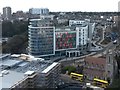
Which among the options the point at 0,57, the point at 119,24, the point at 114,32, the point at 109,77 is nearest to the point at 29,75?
the point at 0,57

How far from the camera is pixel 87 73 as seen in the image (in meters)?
4.54

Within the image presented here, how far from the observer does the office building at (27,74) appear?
10.5 feet

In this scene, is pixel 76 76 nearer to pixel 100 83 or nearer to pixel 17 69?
pixel 100 83

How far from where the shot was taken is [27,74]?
3441 mm

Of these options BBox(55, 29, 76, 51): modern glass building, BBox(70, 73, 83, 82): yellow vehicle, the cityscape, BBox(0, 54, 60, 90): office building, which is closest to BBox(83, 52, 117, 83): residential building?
the cityscape

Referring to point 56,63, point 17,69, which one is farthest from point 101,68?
point 17,69

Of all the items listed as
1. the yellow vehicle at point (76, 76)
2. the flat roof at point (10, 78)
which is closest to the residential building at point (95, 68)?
the yellow vehicle at point (76, 76)

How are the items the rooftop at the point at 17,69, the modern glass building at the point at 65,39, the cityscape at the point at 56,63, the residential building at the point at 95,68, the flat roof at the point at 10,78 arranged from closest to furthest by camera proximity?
the flat roof at the point at 10,78
the rooftop at the point at 17,69
the cityscape at the point at 56,63
the residential building at the point at 95,68
the modern glass building at the point at 65,39

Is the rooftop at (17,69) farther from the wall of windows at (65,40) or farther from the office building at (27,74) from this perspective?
the wall of windows at (65,40)

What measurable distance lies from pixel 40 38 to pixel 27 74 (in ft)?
8.59

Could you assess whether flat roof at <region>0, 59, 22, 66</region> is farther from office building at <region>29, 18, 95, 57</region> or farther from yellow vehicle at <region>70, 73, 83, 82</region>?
office building at <region>29, 18, 95, 57</region>

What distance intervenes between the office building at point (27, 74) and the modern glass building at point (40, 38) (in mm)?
1732

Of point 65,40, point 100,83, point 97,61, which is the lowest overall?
point 100,83

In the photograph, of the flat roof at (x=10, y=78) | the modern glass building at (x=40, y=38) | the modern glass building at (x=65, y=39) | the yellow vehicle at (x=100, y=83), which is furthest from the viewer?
the modern glass building at (x=65, y=39)
